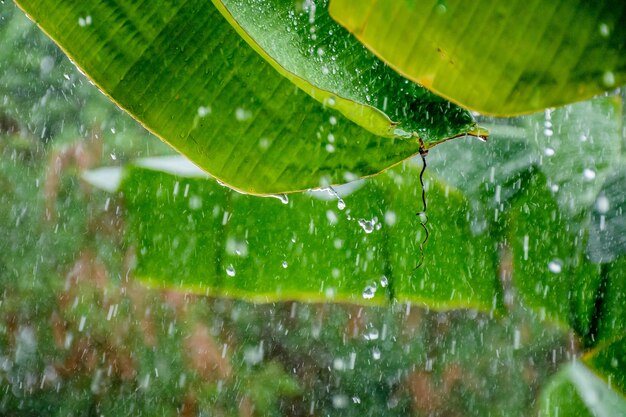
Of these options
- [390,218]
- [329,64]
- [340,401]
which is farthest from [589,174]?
[340,401]

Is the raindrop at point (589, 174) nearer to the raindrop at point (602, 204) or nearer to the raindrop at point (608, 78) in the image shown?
the raindrop at point (602, 204)

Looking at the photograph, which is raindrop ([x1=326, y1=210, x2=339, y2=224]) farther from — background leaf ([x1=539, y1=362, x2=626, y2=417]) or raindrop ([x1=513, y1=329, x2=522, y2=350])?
raindrop ([x1=513, y1=329, x2=522, y2=350])

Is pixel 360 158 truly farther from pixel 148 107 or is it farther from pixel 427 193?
pixel 427 193

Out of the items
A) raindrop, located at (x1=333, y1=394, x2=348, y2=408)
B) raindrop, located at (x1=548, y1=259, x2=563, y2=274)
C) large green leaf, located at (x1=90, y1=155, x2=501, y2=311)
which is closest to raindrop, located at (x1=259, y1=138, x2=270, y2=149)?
large green leaf, located at (x1=90, y1=155, x2=501, y2=311)

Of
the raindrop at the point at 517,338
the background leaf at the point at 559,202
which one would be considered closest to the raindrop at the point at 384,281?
the background leaf at the point at 559,202

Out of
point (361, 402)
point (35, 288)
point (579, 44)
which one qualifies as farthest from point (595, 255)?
point (35, 288)

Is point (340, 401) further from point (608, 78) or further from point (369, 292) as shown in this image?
point (608, 78)
